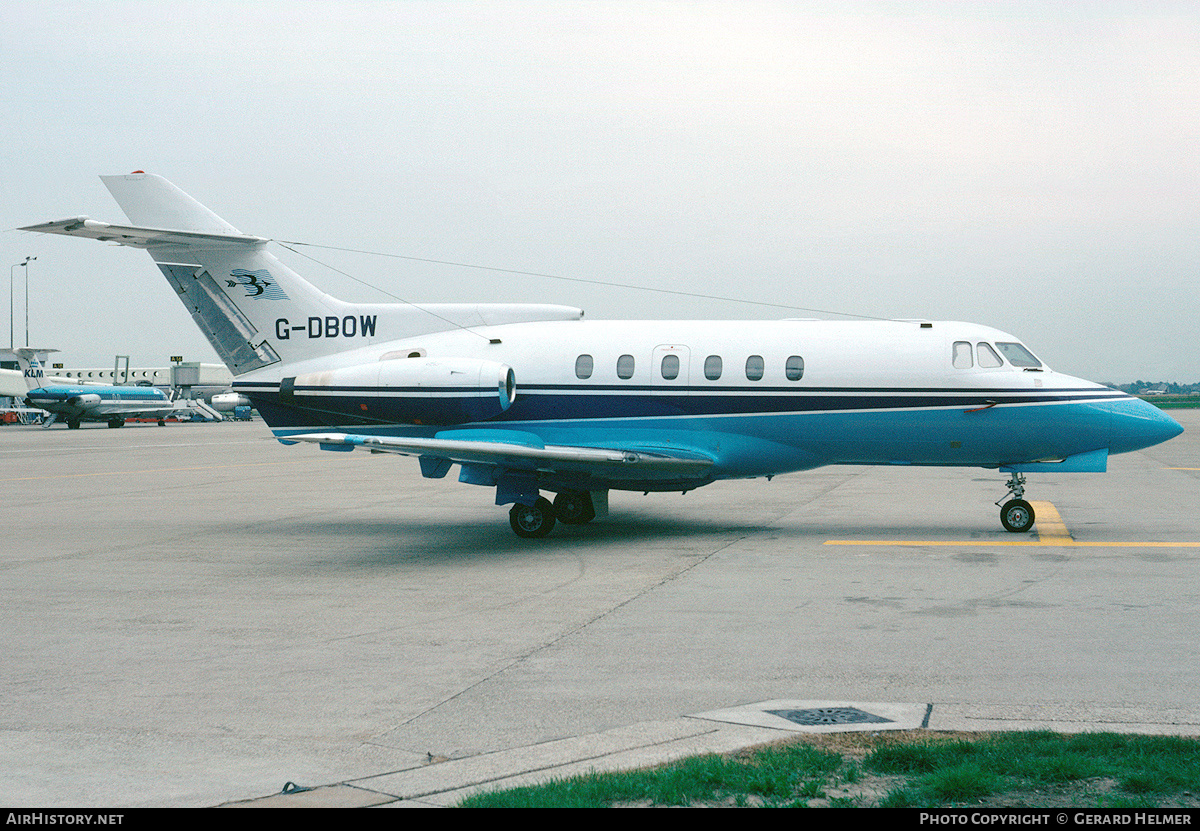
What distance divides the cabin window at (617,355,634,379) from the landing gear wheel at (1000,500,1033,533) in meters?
5.88

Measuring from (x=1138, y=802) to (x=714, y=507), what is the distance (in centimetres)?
1507

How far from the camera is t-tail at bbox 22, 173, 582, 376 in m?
16.8

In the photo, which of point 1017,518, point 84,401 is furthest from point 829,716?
point 84,401

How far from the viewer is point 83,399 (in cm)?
7081

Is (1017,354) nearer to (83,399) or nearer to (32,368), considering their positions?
(83,399)

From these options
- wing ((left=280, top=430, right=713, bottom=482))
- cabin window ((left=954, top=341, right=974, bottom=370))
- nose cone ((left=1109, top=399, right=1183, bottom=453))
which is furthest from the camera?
cabin window ((left=954, top=341, right=974, bottom=370))

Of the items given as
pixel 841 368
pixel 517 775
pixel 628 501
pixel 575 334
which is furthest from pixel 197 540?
pixel 517 775

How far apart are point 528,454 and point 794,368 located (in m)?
4.27

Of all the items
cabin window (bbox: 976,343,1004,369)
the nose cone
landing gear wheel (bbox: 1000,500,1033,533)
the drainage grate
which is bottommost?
the drainage grate

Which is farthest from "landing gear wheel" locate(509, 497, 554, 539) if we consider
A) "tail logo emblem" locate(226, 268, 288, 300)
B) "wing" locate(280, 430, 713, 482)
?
"tail logo emblem" locate(226, 268, 288, 300)

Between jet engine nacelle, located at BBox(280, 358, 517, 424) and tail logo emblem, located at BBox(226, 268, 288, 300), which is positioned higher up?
tail logo emblem, located at BBox(226, 268, 288, 300)

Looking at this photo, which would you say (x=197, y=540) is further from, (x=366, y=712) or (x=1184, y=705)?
(x=1184, y=705)

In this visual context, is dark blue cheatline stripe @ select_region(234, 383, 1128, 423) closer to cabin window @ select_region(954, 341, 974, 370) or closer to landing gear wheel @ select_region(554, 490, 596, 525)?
cabin window @ select_region(954, 341, 974, 370)

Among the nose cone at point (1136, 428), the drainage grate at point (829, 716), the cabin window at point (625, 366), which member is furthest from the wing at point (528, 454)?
the drainage grate at point (829, 716)
